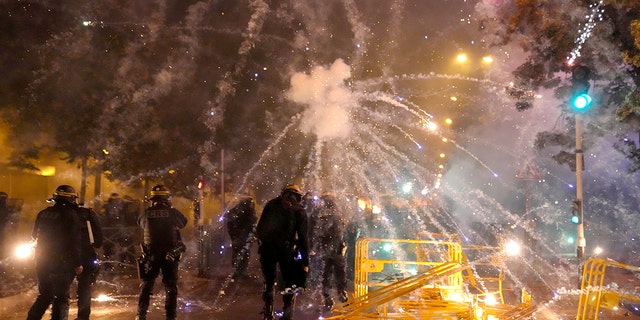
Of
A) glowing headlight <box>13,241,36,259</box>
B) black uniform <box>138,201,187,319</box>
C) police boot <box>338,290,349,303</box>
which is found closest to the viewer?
black uniform <box>138,201,187,319</box>

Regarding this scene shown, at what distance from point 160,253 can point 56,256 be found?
129cm

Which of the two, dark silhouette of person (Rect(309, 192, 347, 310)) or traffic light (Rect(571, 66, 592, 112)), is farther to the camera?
traffic light (Rect(571, 66, 592, 112))

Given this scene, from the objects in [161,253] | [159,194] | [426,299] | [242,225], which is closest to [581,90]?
[426,299]

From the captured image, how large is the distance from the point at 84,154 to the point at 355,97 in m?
13.4

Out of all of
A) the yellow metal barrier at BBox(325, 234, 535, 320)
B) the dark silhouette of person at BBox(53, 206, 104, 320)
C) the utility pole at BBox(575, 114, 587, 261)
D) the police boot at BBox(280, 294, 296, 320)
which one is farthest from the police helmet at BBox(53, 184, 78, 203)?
the utility pole at BBox(575, 114, 587, 261)

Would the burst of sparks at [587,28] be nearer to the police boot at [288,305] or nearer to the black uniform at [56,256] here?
the police boot at [288,305]

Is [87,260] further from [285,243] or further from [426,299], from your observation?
[426,299]

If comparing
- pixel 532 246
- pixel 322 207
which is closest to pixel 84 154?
pixel 322 207

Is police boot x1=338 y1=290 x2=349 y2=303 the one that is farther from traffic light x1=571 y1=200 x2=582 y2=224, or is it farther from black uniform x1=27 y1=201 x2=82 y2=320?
traffic light x1=571 y1=200 x2=582 y2=224

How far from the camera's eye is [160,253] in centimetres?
747

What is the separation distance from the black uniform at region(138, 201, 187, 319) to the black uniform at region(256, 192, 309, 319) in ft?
4.07

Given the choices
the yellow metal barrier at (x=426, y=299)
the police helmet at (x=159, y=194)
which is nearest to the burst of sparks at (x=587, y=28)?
the yellow metal barrier at (x=426, y=299)

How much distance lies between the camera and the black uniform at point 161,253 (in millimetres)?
7430

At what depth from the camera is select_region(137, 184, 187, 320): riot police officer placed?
7.43 metres
